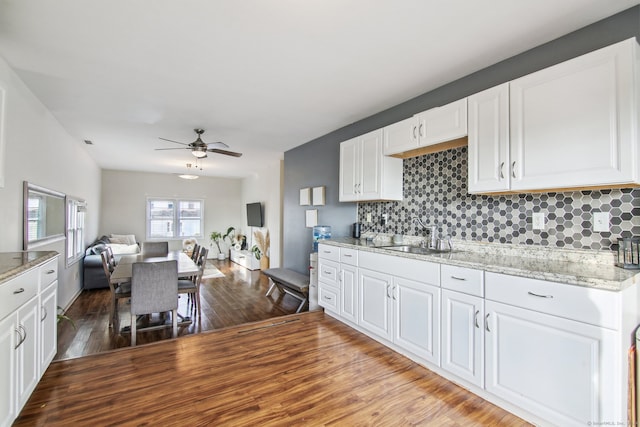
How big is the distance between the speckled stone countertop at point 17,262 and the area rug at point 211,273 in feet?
15.3

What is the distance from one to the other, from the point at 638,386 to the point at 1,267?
3.45 metres

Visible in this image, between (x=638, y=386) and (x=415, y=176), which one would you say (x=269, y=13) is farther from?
(x=638, y=386)

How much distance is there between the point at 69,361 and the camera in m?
2.49

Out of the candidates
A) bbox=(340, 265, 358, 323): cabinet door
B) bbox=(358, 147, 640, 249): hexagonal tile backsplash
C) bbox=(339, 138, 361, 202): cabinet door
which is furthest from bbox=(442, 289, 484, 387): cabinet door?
bbox=(339, 138, 361, 202): cabinet door

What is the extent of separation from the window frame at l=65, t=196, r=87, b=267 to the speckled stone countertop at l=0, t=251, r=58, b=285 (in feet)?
9.07

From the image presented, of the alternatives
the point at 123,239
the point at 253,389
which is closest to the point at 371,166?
the point at 253,389

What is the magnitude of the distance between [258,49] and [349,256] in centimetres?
212

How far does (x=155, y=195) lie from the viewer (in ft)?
28.6

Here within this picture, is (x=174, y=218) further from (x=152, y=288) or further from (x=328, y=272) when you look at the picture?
(x=328, y=272)

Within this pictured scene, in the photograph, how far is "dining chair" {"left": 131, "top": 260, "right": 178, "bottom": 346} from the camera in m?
3.16

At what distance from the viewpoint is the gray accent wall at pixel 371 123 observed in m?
1.96

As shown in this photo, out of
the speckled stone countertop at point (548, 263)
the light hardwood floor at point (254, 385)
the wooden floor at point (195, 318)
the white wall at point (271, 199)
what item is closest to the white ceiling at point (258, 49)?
the speckled stone countertop at point (548, 263)

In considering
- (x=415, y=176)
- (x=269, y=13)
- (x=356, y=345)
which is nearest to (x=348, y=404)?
(x=356, y=345)

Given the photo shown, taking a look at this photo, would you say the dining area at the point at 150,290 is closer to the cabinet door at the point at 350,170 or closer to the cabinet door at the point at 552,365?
the cabinet door at the point at 350,170
